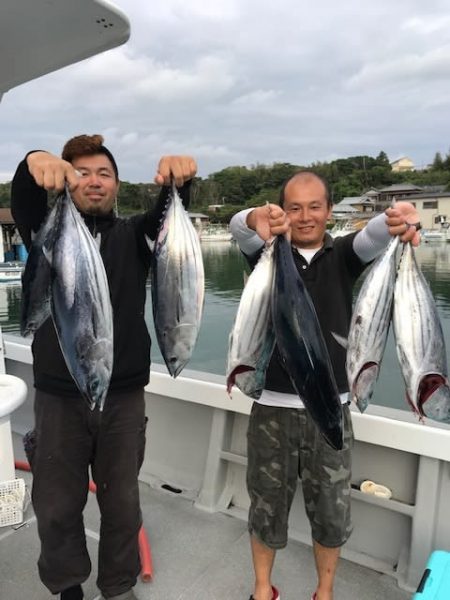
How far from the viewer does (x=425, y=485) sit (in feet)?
7.38

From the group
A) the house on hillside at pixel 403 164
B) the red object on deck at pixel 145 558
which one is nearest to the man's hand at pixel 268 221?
the red object on deck at pixel 145 558

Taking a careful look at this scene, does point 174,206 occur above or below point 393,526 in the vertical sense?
above

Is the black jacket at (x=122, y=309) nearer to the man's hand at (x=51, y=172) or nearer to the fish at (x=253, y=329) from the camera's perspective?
the man's hand at (x=51, y=172)

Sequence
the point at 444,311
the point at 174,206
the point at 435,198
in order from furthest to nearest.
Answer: the point at 435,198 → the point at 444,311 → the point at 174,206

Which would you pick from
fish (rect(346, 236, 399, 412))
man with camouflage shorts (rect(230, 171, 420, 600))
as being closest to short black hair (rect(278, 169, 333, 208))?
man with camouflage shorts (rect(230, 171, 420, 600))

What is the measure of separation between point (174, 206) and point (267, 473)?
3.92 ft

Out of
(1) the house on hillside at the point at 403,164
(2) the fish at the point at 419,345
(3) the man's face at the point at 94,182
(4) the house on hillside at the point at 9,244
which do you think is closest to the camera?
(2) the fish at the point at 419,345

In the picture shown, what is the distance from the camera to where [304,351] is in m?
1.39

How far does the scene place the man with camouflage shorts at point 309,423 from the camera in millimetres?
Answer: 1887

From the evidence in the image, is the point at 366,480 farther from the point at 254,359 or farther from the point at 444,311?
the point at 444,311

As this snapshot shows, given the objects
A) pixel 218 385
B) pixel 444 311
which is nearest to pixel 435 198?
pixel 444 311

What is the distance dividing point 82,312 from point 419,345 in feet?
3.40

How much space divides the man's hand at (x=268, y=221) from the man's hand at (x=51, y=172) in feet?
2.06

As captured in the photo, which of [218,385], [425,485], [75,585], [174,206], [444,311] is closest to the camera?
[174,206]
